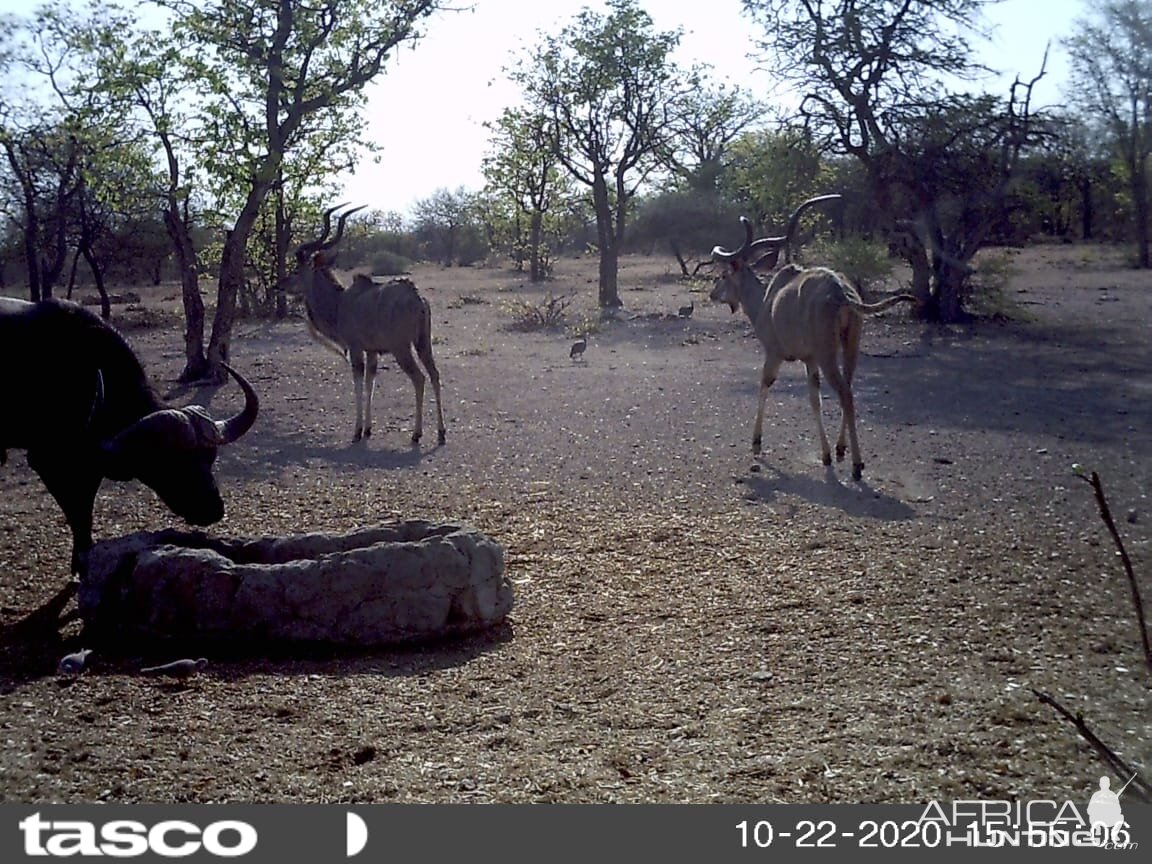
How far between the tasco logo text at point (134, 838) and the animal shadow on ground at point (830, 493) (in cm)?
572

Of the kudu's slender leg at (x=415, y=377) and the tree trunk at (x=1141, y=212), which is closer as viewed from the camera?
the kudu's slender leg at (x=415, y=377)

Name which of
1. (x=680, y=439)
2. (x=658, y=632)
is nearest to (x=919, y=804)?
(x=658, y=632)

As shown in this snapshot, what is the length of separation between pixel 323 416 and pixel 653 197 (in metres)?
34.5

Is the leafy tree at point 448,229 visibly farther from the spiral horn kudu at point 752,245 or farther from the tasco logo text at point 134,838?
the tasco logo text at point 134,838

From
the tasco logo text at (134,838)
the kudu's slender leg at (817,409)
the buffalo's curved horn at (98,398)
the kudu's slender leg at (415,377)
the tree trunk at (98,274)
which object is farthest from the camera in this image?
the tree trunk at (98,274)

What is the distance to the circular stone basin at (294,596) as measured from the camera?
5668mm

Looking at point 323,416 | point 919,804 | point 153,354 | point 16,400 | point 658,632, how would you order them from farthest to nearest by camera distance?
point 153,354, point 323,416, point 16,400, point 658,632, point 919,804

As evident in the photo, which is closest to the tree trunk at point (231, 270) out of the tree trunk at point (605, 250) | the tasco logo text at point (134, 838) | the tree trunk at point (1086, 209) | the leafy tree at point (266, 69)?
the leafy tree at point (266, 69)

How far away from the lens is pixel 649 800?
4.04 m

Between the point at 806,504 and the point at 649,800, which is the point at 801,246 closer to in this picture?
the point at 806,504

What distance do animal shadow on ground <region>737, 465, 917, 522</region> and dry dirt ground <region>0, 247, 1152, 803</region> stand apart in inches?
1.6

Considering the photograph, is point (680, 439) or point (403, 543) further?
point (680, 439)

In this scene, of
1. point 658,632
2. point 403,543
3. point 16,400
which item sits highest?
point 16,400

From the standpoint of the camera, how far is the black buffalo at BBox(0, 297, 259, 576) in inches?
273
